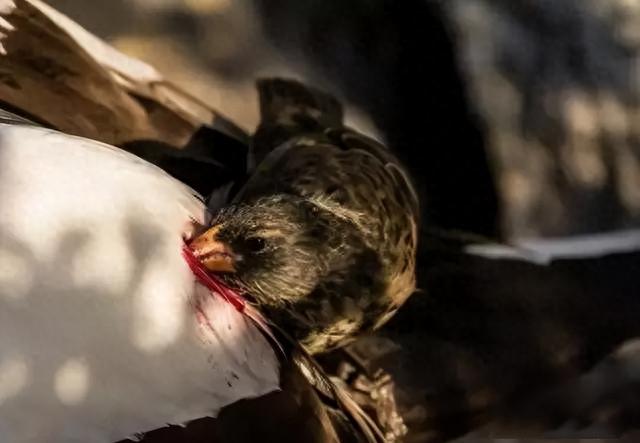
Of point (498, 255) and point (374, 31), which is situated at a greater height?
point (374, 31)

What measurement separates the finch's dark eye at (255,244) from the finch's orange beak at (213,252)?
17 millimetres

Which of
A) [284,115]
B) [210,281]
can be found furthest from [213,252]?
[284,115]

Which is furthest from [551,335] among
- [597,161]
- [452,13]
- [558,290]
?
[452,13]

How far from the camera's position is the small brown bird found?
58 centimetres

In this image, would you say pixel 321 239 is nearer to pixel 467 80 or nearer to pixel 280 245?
pixel 280 245

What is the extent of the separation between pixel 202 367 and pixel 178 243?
72mm

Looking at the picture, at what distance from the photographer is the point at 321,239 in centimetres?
60

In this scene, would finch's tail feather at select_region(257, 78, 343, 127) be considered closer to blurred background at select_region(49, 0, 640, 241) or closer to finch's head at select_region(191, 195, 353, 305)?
blurred background at select_region(49, 0, 640, 241)

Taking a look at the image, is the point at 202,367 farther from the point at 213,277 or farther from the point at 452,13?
the point at 452,13

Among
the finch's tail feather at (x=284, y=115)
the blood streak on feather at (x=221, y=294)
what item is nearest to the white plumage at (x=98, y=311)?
the blood streak on feather at (x=221, y=294)

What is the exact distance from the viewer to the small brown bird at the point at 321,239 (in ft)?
1.91

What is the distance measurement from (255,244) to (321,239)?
0.04 metres

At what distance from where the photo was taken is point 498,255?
0.77 m

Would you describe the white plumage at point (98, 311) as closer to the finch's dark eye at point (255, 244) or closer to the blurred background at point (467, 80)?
the finch's dark eye at point (255, 244)
